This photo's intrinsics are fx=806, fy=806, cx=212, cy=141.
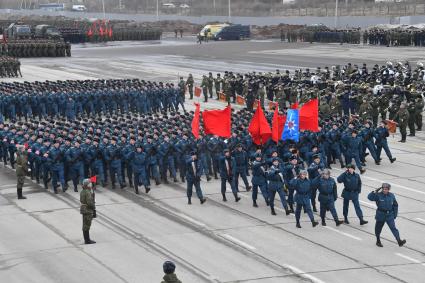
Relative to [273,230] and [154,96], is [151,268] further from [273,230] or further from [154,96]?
[154,96]

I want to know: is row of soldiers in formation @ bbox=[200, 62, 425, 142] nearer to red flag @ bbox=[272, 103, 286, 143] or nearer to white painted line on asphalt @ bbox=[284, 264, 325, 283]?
red flag @ bbox=[272, 103, 286, 143]

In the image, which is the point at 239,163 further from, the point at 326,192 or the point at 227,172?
the point at 326,192

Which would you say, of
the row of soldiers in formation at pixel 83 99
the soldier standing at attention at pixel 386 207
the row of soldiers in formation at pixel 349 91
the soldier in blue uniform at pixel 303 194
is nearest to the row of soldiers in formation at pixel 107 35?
the row of soldiers in formation at pixel 349 91

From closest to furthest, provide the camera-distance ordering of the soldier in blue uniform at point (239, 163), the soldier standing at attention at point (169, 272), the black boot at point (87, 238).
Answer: the soldier standing at attention at point (169, 272) < the black boot at point (87, 238) < the soldier in blue uniform at point (239, 163)

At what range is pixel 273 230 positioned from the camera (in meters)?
15.6

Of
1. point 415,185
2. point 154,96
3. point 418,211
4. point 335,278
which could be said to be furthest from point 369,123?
point 154,96

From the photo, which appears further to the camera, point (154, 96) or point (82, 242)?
point (154, 96)

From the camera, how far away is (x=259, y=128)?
18.6m

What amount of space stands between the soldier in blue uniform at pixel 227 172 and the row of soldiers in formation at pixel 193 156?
0.9 inches

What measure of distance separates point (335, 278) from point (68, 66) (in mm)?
41674

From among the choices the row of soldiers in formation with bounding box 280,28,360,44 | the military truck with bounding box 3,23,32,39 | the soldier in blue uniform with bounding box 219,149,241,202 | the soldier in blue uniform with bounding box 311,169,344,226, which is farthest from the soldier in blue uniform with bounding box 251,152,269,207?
the military truck with bounding box 3,23,32,39

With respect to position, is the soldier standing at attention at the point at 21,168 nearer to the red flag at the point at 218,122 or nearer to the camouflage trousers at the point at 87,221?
the camouflage trousers at the point at 87,221

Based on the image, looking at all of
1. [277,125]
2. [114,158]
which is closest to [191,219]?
[114,158]

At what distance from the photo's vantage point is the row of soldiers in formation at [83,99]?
29344 millimetres
